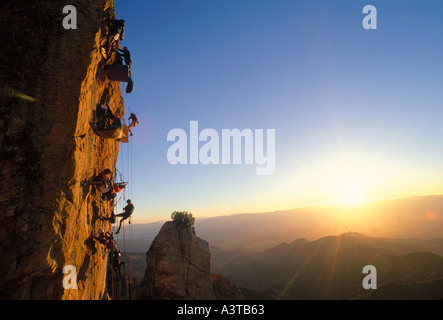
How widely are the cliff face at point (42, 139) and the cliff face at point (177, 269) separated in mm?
19374

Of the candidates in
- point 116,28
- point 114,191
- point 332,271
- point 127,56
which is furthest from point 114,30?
point 332,271

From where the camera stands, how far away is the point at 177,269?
28984mm

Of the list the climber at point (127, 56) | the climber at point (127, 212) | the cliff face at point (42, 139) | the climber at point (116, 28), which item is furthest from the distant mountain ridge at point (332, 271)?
the climber at point (116, 28)

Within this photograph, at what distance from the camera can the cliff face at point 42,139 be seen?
29.1 ft

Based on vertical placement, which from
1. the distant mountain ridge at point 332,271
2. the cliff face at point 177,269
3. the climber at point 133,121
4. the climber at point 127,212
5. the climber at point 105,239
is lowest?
the distant mountain ridge at point 332,271

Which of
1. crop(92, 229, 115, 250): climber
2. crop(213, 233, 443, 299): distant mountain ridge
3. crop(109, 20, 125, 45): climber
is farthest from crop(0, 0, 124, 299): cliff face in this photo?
crop(213, 233, 443, 299): distant mountain ridge

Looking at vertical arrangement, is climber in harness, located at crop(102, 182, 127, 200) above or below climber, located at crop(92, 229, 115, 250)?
above

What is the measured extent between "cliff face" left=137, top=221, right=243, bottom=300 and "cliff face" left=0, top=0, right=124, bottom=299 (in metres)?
19.4

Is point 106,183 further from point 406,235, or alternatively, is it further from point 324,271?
point 406,235

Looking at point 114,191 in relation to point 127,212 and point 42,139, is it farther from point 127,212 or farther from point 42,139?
point 42,139

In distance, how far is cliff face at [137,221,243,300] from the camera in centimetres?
2814

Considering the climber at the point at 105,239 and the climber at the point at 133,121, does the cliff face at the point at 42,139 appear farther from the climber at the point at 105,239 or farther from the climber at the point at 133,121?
the climber at the point at 133,121

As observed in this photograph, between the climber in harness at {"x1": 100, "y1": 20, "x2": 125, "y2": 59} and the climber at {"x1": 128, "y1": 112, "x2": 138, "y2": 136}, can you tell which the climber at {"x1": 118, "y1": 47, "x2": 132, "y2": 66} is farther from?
the climber at {"x1": 128, "y1": 112, "x2": 138, "y2": 136}
